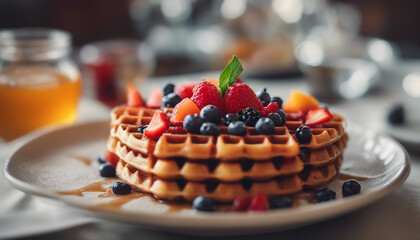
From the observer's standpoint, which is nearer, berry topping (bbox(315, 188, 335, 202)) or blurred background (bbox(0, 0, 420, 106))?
berry topping (bbox(315, 188, 335, 202))

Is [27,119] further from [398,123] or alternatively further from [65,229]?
[398,123]

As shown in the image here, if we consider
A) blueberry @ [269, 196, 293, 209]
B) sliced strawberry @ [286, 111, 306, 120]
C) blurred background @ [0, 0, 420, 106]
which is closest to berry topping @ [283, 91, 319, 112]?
sliced strawberry @ [286, 111, 306, 120]

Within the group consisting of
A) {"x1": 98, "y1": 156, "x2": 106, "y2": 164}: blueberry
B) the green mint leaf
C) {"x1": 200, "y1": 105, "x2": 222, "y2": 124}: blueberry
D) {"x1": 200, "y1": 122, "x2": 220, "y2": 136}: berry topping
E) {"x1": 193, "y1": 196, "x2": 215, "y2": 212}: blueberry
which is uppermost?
the green mint leaf

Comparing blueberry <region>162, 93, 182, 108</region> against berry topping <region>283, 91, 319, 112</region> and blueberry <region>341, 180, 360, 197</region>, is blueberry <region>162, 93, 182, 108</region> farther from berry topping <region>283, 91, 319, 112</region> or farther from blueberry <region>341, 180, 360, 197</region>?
blueberry <region>341, 180, 360, 197</region>

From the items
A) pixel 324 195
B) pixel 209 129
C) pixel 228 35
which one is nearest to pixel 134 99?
pixel 209 129

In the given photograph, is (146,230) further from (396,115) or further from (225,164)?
(396,115)
